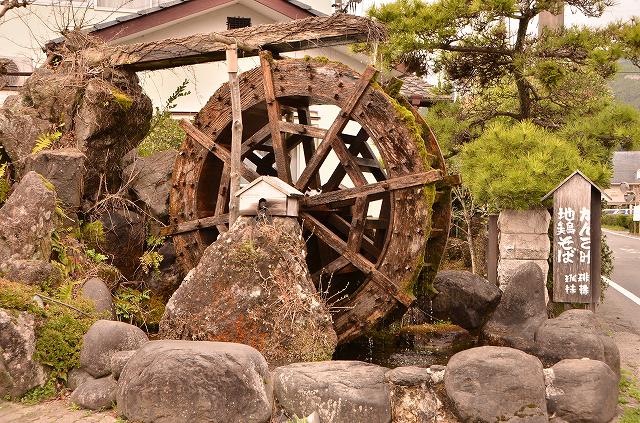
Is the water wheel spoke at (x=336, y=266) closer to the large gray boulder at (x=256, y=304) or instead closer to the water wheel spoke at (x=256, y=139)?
the large gray boulder at (x=256, y=304)

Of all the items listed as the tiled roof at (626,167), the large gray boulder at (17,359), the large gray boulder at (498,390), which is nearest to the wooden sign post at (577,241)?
the large gray boulder at (498,390)

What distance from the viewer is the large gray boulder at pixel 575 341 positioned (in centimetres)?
597

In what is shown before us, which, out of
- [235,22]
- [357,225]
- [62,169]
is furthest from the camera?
[235,22]

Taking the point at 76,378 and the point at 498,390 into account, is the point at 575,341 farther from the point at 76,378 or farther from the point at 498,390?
the point at 76,378

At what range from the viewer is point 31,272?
6.70 m

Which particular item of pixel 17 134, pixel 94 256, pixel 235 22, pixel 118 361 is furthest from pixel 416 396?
pixel 235 22

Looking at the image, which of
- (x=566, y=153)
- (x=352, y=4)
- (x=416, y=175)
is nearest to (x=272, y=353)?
(x=416, y=175)

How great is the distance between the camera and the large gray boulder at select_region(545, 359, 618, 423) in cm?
504

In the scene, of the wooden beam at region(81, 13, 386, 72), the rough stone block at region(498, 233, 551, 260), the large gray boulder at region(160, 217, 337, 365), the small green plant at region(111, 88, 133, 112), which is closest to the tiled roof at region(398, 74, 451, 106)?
the rough stone block at region(498, 233, 551, 260)

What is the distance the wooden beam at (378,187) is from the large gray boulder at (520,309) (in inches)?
65.1

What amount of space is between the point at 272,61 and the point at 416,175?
2.34m

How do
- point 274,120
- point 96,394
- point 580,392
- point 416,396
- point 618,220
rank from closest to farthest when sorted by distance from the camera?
point 580,392 → point 416,396 → point 96,394 → point 274,120 → point 618,220

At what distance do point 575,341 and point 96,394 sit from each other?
4.10m

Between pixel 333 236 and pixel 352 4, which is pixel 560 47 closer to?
pixel 333 236
